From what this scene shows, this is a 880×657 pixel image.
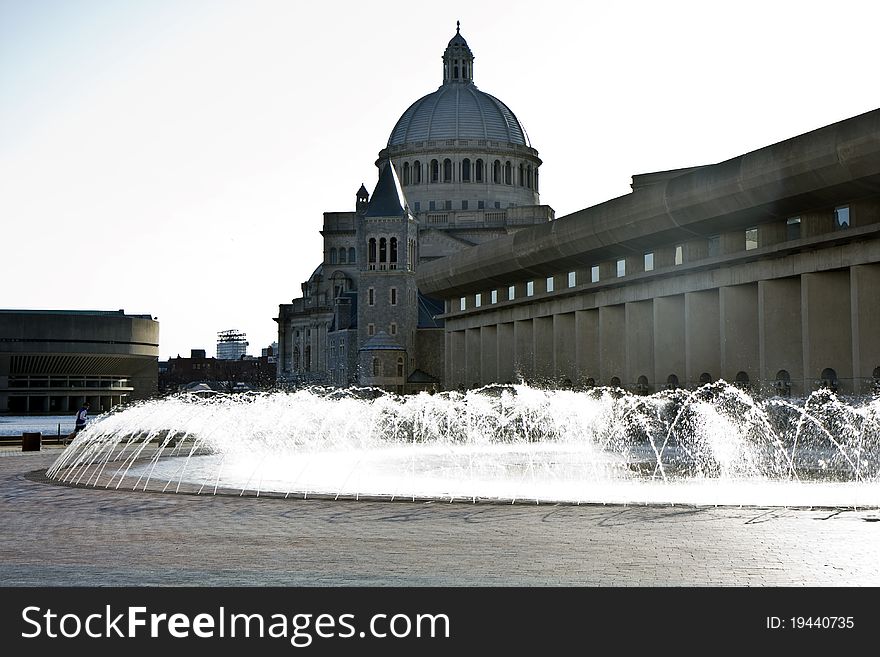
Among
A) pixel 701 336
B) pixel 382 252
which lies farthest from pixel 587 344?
pixel 382 252

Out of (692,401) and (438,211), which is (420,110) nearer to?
(438,211)

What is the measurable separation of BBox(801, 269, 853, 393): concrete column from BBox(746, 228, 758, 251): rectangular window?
3892 mm

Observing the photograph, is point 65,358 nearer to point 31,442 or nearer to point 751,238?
point 31,442

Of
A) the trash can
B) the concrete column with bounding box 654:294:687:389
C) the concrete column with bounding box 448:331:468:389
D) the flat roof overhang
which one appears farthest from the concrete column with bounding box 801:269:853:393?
→ the concrete column with bounding box 448:331:468:389

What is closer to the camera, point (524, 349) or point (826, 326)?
point (826, 326)

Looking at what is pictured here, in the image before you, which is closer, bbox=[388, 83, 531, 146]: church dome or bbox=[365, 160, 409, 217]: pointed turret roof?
bbox=[365, 160, 409, 217]: pointed turret roof

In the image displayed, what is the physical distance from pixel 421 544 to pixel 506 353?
48292mm

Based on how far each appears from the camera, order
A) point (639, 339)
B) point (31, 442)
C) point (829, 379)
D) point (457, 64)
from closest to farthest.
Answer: point (829, 379) → point (31, 442) → point (639, 339) → point (457, 64)

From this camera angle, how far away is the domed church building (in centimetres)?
11250

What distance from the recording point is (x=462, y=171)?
137750 millimetres

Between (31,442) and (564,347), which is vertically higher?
(564,347)

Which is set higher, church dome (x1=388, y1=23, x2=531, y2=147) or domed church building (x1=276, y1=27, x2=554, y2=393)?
church dome (x1=388, y1=23, x2=531, y2=147)

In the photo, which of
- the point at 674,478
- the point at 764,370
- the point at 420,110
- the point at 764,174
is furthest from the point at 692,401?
the point at 420,110
